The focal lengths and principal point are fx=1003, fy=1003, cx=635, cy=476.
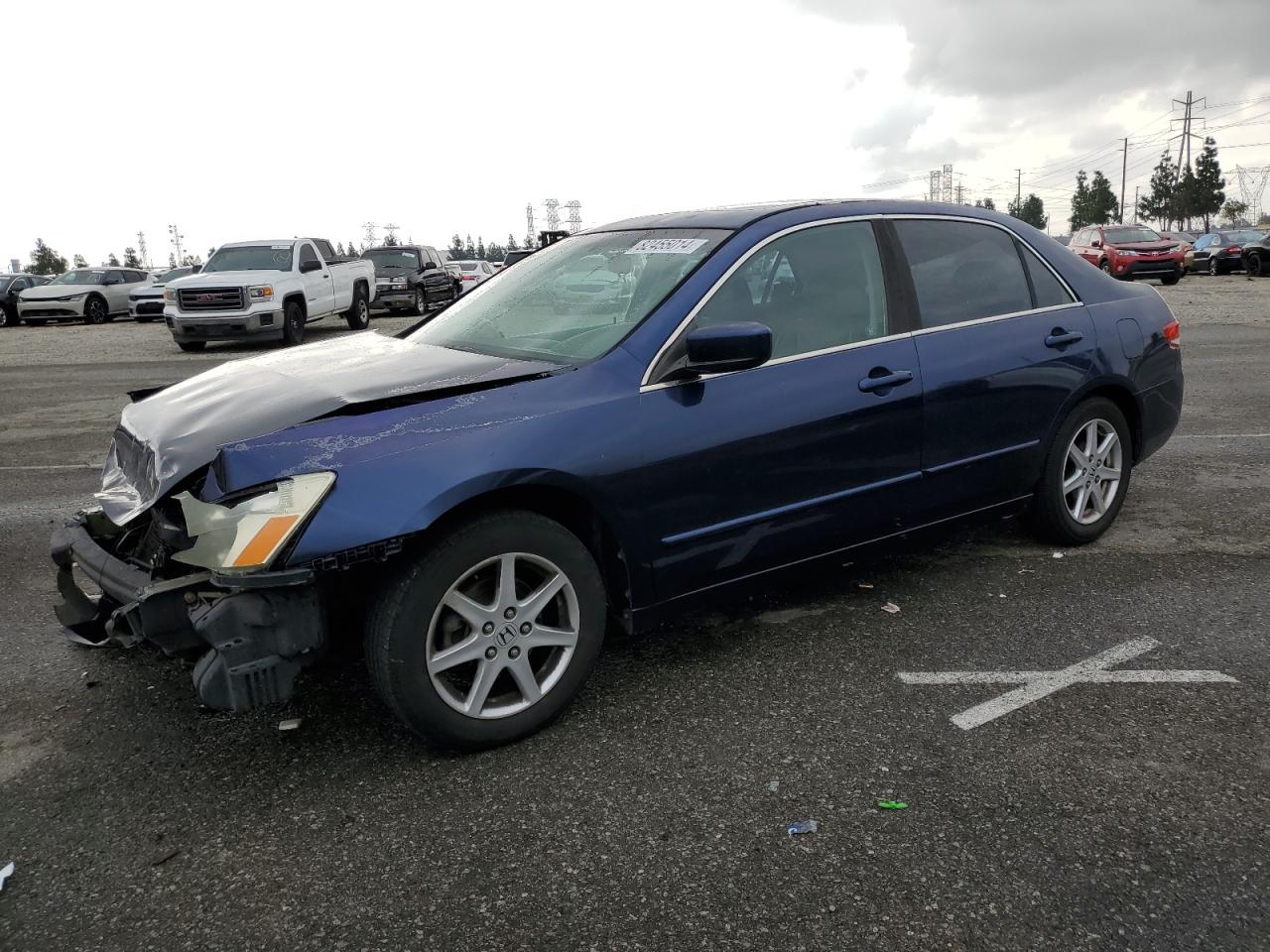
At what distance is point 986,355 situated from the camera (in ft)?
13.8

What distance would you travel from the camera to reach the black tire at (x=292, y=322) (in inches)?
691

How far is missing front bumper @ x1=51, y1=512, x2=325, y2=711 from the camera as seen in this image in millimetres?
2729

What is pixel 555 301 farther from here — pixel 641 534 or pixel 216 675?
pixel 216 675

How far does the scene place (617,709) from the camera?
336 cm

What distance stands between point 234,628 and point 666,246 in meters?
2.10

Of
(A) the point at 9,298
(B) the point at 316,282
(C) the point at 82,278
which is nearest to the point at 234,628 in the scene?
(B) the point at 316,282

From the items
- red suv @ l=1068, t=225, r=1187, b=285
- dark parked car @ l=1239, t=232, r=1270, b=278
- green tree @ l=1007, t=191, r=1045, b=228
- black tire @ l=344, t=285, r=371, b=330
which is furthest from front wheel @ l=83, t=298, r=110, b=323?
green tree @ l=1007, t=191, r=1045, b=228

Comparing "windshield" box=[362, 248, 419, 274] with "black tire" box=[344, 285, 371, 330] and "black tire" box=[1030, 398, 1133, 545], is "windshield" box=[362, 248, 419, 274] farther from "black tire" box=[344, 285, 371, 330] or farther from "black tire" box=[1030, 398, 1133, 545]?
"black tire" box=[1030, 398, 1133, 545]

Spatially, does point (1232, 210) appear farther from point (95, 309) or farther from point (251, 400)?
point (251, 400)

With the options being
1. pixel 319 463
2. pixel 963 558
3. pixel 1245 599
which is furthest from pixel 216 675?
pixel 1245 599

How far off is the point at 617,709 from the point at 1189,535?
10.9ft

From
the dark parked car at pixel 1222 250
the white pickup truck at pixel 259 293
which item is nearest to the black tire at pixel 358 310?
the white pickup truck at pixel 259 293

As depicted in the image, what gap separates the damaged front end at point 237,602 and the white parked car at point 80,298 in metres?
30.3

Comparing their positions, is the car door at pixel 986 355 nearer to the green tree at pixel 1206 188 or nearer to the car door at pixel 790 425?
the car door at pixel 790 425
